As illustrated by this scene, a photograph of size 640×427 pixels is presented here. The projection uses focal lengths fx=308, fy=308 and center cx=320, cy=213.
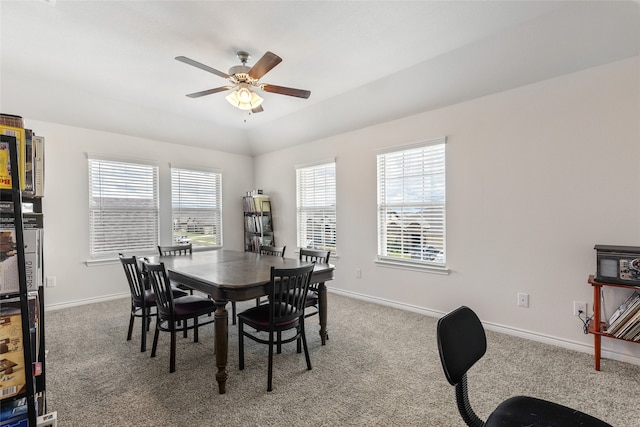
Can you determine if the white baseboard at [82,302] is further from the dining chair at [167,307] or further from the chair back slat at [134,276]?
the dining chair at [167,307]

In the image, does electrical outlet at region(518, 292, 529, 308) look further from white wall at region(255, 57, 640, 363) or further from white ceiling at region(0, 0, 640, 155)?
white ceiling at region(0, 0, 640, 155)

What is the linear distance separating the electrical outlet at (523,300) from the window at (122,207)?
5.07 meters

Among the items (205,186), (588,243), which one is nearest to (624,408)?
(588,243)

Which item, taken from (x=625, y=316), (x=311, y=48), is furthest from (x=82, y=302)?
(x=625, y=316)

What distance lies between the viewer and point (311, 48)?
291 centimetres

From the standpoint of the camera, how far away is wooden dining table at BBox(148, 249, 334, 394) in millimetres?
2207

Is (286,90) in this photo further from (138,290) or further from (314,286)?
(138,290)

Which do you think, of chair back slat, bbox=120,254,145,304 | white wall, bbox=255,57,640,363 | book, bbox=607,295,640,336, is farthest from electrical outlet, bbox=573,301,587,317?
chair back slat, bbox=120,254,145,304

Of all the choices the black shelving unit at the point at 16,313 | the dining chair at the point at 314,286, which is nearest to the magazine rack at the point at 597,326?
the dining chair at the point at 314,286

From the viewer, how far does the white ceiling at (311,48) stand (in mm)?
2359

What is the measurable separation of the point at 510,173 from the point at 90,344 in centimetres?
449

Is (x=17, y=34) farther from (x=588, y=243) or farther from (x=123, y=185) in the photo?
(x=588, y=243)

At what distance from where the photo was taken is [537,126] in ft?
9.70

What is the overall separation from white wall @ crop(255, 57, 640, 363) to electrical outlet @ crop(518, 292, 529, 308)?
0.14 feet
